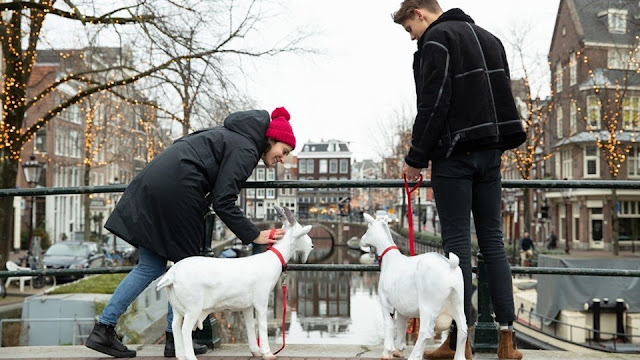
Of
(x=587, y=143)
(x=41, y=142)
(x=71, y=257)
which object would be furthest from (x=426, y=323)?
(x=41, y=142)

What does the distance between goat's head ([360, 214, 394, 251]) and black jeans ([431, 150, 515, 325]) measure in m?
0.28

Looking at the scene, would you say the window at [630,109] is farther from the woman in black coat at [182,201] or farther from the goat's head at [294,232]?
the woman in black coat at [182,201]

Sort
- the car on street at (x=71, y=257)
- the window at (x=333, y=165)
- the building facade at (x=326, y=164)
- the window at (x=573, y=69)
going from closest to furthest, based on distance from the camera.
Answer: the car on street at (x=71, y=257)
the window at (x=573, y=69)
the window at (x=333, y=165)
the building facade at (x=326, y=164)

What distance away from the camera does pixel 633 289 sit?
Answer: 1554 centimetres

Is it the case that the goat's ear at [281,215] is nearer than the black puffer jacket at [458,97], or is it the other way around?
the black puffer jacket at [458,97]

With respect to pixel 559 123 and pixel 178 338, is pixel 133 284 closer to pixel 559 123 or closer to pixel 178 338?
pixel 178 338

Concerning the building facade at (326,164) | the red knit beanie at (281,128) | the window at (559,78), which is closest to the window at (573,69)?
the window at (559,78)

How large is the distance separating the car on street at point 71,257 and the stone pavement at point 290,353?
17.1 meters

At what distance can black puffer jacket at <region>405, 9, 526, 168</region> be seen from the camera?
296 cm

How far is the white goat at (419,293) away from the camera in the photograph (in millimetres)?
2801

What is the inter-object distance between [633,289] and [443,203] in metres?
14.5

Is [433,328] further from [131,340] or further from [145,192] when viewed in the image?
[131,340]

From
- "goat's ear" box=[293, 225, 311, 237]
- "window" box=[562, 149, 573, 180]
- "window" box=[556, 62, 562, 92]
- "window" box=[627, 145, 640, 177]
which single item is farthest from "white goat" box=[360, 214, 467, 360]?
"window" box=[562, 149, 573, 180]

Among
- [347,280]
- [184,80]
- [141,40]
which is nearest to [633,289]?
[184,80]
